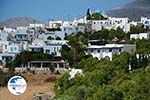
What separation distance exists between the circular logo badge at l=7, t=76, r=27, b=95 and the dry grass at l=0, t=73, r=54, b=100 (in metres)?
12.6

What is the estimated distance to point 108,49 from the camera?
23438 millimetres

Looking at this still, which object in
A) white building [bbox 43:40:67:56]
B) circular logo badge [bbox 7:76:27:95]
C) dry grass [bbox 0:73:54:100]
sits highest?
circular logo badge [bbox 7:76:27:95]

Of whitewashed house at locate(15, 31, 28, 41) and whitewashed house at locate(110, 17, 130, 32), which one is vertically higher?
whitewashed house at locate(110, 17, 130, 32)

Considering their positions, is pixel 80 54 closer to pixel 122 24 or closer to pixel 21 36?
pixel 21 36

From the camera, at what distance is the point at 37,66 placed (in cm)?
2534

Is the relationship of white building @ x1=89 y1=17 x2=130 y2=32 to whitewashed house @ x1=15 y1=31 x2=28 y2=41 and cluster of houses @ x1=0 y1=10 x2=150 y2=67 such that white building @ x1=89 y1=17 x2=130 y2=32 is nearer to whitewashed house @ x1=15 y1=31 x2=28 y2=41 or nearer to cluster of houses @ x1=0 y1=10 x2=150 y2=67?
cluster of houses @ x1=0 y1=10 x2=150 y2=67

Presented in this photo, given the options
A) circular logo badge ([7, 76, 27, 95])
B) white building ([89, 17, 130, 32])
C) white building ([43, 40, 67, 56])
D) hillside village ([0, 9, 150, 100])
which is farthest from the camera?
white building ([89, 17, 130, 32])

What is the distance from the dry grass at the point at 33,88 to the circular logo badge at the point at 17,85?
12584mm

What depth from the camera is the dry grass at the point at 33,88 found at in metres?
18.4

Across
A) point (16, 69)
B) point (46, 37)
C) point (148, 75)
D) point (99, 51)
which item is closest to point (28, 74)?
point (16, 69)

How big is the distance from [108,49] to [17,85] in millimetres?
18232

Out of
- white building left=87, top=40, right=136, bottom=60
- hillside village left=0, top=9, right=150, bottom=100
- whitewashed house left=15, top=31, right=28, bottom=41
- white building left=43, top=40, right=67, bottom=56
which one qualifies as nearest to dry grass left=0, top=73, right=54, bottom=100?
hillside village left=0, top=9, right=150, bottom=100

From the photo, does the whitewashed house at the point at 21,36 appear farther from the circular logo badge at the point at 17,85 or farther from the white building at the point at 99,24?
the circular logo badge at the point at 17,85

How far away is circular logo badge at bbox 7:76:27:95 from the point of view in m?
5.28
